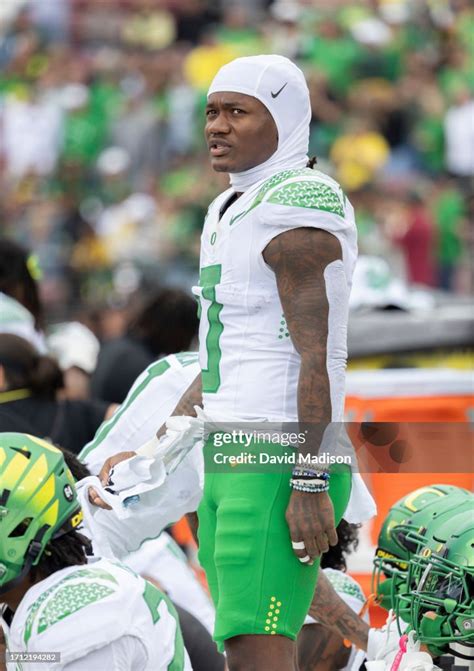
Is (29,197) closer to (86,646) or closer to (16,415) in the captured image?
(16,415)

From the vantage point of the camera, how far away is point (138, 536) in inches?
178

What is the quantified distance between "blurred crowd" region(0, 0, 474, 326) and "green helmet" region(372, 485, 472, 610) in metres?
8.74

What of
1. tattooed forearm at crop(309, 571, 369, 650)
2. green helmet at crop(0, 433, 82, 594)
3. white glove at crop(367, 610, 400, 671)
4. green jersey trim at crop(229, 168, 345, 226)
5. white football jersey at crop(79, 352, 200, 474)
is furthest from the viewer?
white football jersey at crop(79, 352, 200, 474)

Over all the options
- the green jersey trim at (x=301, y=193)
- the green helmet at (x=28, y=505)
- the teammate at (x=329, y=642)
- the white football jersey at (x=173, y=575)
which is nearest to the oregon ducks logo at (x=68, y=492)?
the green helmet at (x=28, y=505)

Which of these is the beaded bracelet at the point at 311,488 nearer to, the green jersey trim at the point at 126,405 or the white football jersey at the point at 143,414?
the white football jersey at the point at 143,414

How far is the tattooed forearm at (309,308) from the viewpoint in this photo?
3.54m

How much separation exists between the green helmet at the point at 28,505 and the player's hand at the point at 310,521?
545 millimetres

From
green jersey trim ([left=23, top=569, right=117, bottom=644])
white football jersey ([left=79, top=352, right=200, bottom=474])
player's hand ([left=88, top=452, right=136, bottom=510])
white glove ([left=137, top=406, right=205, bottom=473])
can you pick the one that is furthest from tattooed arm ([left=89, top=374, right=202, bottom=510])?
green jersey trim ([left=23, top=569, right=117, bottom=644])

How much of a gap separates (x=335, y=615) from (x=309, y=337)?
3.49 feet

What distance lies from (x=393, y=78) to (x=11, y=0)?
4.83 meters

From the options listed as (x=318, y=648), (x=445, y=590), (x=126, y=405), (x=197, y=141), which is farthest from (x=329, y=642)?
(x=197, y=141)

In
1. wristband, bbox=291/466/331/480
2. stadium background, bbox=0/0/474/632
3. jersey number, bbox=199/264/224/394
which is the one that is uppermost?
jersey number, bbox=199/264/224/394

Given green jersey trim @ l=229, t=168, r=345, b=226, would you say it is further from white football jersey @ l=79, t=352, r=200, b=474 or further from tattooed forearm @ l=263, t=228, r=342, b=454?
white football jersey @ l=79, t=352, r=200, b=474

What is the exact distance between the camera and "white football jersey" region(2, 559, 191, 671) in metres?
3.24
